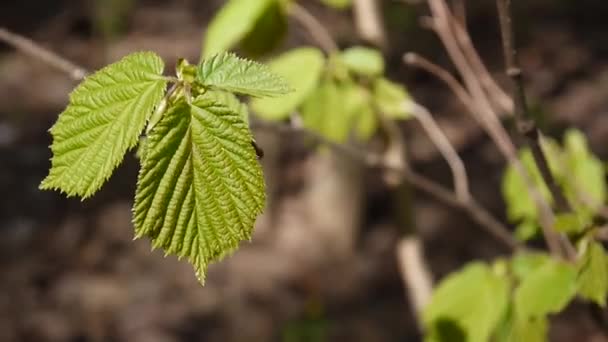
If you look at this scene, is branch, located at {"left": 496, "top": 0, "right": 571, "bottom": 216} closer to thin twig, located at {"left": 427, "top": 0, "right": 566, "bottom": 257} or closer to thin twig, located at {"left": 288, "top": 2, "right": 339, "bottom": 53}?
thin twig, located at {"left": 427, "top": 0, "right": 566, "bottom": 257}

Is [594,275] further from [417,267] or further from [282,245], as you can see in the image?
[282,245]

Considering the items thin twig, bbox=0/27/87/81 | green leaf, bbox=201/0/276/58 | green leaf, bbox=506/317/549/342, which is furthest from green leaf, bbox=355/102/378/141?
thin twig, bbox=0/27/87/81

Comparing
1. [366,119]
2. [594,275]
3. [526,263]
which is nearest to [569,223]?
[594,275]

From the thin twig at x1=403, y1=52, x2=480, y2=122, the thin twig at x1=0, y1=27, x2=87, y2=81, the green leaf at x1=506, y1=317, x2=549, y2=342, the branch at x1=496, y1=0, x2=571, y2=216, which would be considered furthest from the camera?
the thin twig at x1=403, y1=52, x2=480, y2=122

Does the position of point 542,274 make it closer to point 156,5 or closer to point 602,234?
point 602,234

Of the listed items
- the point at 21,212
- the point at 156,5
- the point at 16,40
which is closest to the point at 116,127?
the point at 16,40

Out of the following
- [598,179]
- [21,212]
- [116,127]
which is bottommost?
[598,179]
